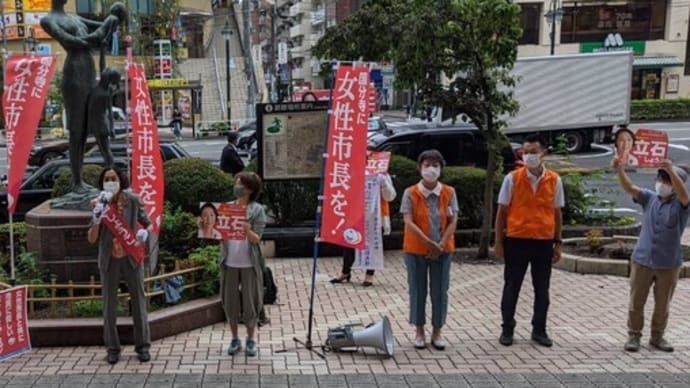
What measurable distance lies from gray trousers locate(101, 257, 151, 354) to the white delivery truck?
2039 centimetres

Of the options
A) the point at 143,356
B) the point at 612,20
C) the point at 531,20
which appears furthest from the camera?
the point at 612,20

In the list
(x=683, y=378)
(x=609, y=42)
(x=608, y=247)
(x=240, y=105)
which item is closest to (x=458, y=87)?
(x=608, y=247)

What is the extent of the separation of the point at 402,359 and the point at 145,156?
349cm

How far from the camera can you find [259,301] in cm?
580

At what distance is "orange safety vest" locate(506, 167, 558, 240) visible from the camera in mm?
5824

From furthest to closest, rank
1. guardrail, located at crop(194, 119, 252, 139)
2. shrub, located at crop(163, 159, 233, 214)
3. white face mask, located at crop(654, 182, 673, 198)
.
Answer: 1. guardrail, located at crop(194, 119, 252, 139)
2. shrub, located at crop(163, 159, 233, 214)
3. white face mask, located at crop(654, 182, 673, 198)

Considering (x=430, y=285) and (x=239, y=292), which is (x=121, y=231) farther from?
(x=430, y=285)

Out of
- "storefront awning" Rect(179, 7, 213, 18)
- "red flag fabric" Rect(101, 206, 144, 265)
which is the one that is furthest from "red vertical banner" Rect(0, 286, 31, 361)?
"storefront awning" Rect(179, 7, 213, 18)

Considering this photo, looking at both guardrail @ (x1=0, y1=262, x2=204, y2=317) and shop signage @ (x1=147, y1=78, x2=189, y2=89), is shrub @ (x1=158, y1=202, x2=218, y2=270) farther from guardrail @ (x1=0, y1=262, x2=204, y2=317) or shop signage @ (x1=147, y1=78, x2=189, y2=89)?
shop signage @ (x1=147, y1=78, x2=189, y2=89)

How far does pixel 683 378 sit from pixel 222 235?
3874 mm

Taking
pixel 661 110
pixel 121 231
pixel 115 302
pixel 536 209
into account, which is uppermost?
pixel 661 110

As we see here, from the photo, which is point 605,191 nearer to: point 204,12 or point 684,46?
point 684,46

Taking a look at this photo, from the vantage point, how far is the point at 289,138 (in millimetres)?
9359

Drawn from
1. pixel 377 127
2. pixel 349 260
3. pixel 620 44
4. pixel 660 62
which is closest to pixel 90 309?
pixel 349 260
